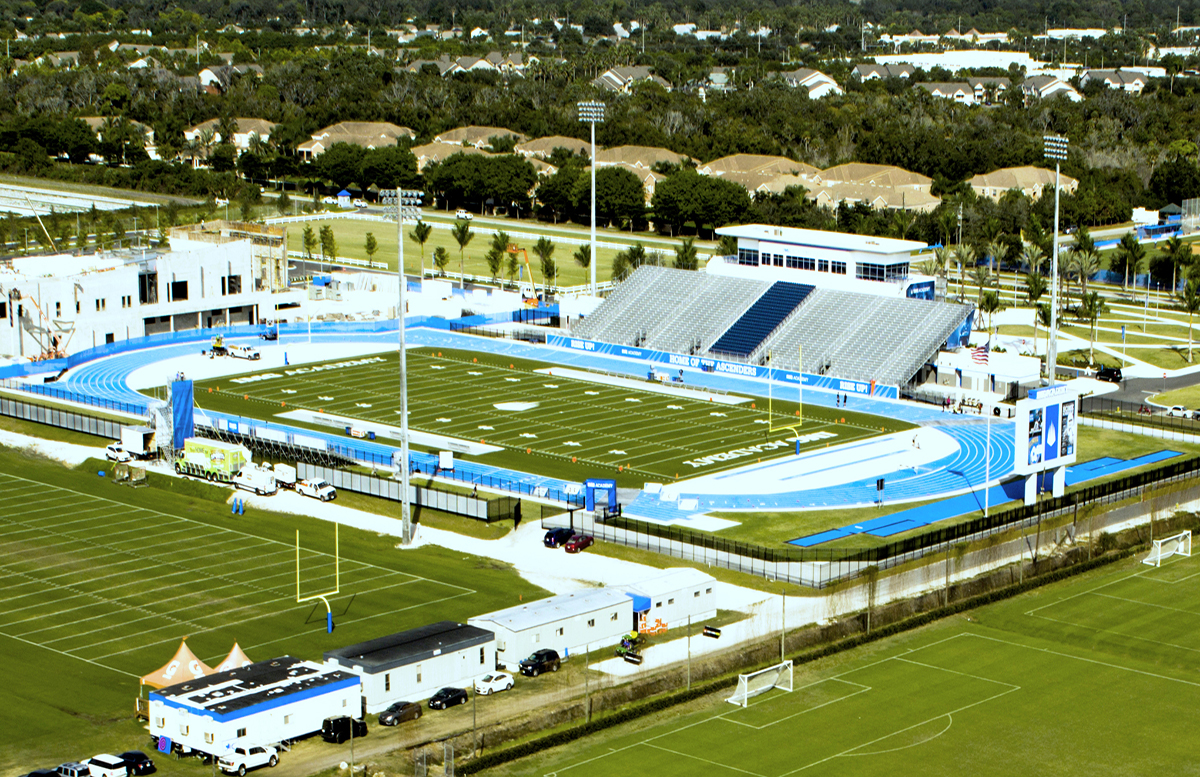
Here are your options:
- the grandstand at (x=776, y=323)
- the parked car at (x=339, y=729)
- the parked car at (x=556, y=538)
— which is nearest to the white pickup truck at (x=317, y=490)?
the parked car at (x=556, y=538)

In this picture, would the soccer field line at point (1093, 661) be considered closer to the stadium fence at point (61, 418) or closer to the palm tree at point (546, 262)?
the stadium fence at point (61, 418)

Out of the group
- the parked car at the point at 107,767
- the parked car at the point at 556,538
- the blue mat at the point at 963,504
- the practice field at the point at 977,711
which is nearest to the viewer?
the parked car at the point at 107,767

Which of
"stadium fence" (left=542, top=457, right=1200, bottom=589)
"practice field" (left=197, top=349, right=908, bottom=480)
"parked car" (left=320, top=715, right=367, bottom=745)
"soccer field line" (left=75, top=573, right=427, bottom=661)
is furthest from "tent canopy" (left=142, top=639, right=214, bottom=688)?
"practice field" (left=197, top=349, right=908, bottom=480)

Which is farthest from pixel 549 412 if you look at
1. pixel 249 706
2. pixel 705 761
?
pixel 249 706

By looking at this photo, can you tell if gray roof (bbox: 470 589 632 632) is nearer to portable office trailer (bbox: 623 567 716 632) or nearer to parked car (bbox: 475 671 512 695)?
portable office trailer (bbox: 623 567 716 632)

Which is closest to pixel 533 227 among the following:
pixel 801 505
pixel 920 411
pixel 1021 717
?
pixel 920 411

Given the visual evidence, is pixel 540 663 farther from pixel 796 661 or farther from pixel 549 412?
pixel 549 412
